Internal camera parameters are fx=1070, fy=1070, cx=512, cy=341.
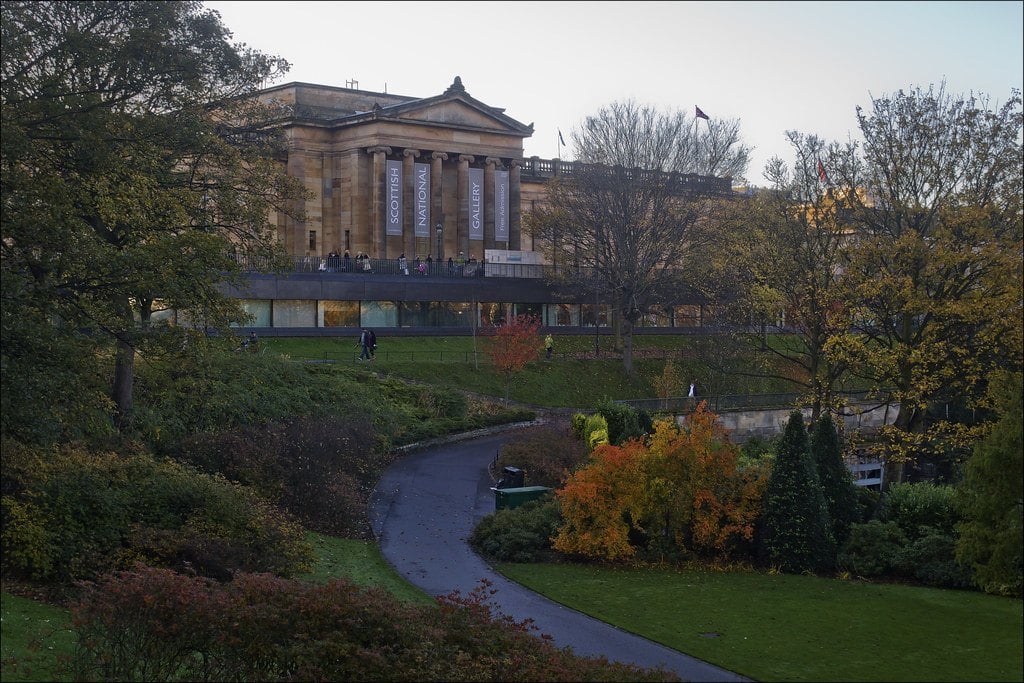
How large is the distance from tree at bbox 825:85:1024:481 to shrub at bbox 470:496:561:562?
10339 millimetres

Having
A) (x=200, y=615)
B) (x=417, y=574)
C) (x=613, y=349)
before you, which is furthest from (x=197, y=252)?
(x=613, y=349)

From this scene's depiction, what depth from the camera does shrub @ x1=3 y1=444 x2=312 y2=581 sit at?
61.1ft

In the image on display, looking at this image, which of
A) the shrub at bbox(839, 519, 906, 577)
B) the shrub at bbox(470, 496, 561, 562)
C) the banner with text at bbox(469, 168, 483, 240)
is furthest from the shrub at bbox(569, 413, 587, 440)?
the banner with text at bbox(469, 168, 483, 240)

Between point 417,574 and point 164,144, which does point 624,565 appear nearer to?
point 417,574

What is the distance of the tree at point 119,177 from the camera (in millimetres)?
21266

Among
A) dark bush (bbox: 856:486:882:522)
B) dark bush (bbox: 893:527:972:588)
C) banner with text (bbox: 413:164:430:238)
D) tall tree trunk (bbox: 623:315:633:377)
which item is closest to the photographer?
dark bush (bbox: 893:527:972:588)

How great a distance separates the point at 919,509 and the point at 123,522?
1777cm

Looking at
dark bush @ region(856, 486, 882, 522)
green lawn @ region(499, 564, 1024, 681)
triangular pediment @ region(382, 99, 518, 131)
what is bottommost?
green lawn @ region(499, 564, 1024, 681)

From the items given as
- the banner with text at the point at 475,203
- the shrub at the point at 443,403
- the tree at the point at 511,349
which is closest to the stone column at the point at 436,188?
the banner with text at the point at 475,203

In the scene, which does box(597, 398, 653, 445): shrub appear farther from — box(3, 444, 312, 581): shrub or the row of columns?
the row of columns

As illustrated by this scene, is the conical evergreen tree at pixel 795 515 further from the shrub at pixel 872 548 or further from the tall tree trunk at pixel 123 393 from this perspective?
the tall tree trunk at pixel 123 393

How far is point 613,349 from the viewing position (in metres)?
64.6

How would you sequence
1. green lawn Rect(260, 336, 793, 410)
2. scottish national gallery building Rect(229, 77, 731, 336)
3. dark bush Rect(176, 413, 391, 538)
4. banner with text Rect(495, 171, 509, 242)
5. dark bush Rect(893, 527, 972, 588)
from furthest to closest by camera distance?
banner with text Rect(495, 171, 509, 242) → scottish national gallery building Rect(229, 77, 731, 336) → green lawn Rect(260, 336, 793, 410) → dark bush Rect(176, 413, 391, 538) → dark bush Rect(893, 527, 972, 588)

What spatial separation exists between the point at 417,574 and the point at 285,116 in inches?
708
